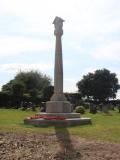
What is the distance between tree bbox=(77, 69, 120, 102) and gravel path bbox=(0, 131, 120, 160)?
72.6m

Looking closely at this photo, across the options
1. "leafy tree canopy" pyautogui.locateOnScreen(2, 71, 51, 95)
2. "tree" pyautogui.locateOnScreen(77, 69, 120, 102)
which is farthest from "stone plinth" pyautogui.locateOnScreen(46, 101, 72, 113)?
"tree" pyautogui.locateOnScreen(77, 69, 120, 102)

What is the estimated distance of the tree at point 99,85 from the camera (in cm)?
8825

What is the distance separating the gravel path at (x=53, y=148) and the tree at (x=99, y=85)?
7258cm

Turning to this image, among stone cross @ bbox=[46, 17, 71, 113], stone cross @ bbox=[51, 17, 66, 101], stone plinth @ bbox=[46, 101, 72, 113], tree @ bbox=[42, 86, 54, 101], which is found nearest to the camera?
stone plinth @ bbox=[46, 101, 72, 113]

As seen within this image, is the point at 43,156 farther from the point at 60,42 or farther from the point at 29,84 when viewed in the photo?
the point at 29,84

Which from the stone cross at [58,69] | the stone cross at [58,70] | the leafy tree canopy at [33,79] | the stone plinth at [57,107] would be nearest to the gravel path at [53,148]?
the stone plinth at [57,107]

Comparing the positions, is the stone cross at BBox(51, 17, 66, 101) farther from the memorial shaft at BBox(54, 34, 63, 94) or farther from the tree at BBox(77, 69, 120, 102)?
the tree at BBox(77, 69, 120, 102)

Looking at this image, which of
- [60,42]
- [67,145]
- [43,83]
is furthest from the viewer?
[43,83]

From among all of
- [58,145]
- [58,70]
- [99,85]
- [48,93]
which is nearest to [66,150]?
[58,145]

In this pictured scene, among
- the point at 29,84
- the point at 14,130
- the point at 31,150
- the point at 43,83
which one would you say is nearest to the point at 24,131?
the point at 14,130

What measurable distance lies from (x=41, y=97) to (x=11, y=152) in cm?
4779

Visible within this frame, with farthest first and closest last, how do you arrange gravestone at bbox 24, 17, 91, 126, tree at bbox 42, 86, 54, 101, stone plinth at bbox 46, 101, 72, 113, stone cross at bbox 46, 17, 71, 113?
tree at bbox 42, 86, 54, 101 < stone cross at bbox 46, 17, 71, 113 < stone plinth at bbox 46, 101, 72, 113 < gravestone at bbox 24, 17, 91, 126

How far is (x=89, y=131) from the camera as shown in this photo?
18.3 m

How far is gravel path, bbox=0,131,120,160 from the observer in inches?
486
